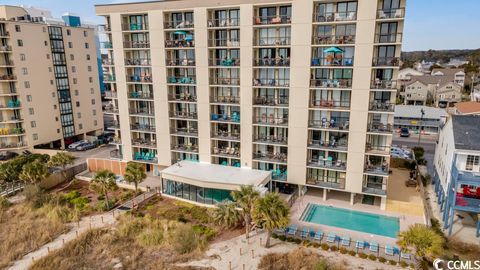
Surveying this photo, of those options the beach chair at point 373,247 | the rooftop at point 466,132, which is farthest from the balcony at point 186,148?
the rooftop at point 466,132

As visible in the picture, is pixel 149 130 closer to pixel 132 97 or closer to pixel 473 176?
pixel 132 97

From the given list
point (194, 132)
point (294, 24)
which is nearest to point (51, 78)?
point (194, 132)

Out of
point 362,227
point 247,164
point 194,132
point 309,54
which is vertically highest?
point 309,54

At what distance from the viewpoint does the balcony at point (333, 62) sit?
35.5 metres

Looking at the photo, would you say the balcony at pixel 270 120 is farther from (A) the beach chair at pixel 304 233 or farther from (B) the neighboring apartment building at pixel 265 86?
(A) the beach chair at pixel 304 233

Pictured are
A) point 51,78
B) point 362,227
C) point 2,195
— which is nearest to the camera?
point 362,227

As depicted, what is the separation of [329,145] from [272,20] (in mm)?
16132

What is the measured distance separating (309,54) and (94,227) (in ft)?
98.1

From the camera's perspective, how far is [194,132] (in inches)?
1758

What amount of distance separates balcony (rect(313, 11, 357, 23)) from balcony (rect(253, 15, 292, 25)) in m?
3.10

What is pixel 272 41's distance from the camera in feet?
127

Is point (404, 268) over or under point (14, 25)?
under

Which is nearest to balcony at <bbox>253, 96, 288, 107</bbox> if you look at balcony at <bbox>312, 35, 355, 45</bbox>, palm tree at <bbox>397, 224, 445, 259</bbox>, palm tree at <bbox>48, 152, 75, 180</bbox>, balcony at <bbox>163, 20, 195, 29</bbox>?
balcony at <bbox>312, 35, 355, 45</bbox>

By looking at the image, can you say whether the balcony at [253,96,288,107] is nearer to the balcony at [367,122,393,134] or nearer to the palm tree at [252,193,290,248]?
the balcony at [367,122,393,134]
